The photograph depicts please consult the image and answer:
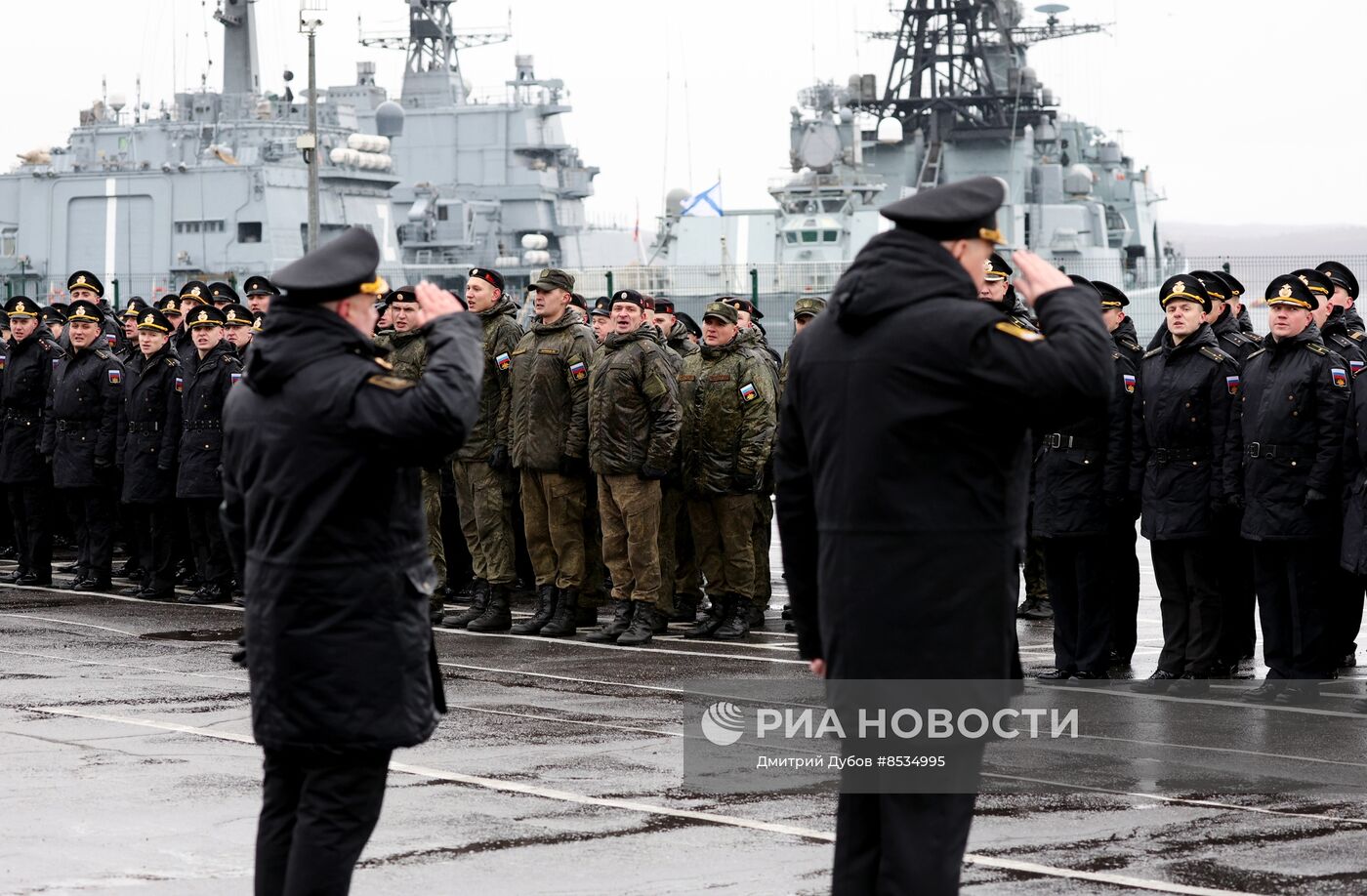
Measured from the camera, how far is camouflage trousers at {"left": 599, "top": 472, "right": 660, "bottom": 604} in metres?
11.8

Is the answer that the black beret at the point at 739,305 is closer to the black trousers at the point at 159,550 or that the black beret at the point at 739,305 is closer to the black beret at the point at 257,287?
the black beret at the point at 257,287

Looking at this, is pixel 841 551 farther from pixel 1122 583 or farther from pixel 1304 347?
pixel 1122 583

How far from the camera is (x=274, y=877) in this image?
4789 mm

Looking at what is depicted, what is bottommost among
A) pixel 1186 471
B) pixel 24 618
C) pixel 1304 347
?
pixel 24 618

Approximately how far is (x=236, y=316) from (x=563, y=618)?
12.0 feet

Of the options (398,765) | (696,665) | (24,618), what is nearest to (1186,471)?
(696,665)

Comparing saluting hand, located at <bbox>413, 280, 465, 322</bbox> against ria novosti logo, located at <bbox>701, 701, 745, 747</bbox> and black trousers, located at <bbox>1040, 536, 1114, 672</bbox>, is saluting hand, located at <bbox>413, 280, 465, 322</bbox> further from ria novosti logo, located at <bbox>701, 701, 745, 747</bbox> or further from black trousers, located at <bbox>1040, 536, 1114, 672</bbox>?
black trousers, located at <bbox>1040, 536, 1114, 672</bbox>

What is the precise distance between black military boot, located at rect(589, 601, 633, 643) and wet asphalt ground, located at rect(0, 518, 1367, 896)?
1394 mm

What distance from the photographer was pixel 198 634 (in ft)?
40.0

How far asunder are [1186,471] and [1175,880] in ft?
14.8

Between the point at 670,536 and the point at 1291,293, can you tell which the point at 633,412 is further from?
the point at 1291,293

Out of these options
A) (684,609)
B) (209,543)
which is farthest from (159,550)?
(684,609)

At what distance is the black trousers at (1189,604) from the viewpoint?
33.4ft

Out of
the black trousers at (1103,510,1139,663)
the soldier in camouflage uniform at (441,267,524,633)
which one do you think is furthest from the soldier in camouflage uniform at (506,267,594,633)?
the black trousers at (1103,510,1139,663)
